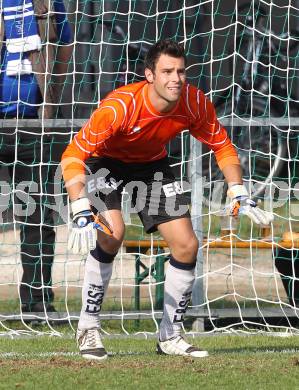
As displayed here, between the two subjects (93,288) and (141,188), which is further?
(141,188)

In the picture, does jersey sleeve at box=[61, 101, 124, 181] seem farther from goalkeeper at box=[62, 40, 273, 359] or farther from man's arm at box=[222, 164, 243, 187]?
man's arm at box=[222, 164, 243, 187]

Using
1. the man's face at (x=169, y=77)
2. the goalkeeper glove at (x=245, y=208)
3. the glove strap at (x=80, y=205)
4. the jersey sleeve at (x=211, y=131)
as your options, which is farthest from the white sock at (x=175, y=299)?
the man's face at (x=169, y=77)

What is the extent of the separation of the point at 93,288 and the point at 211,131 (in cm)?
120

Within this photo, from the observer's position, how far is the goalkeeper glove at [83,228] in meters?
6.51

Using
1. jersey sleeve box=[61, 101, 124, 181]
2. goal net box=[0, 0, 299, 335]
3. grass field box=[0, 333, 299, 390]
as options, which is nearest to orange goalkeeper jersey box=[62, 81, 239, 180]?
jersey sleeve box=[61, 101, 124, 181]

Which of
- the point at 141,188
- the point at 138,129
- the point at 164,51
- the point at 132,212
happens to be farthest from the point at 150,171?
the point at 132,212

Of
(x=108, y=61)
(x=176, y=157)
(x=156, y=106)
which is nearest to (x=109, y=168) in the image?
(x=156, y=106)

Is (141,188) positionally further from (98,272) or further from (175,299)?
(175,299)

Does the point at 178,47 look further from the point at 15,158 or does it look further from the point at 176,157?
the point at 176,157

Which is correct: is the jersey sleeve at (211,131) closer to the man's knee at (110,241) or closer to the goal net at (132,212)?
the man's knee at (110,241)

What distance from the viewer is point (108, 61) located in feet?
34.9

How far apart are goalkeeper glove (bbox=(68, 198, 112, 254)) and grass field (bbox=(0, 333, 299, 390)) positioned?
69cm

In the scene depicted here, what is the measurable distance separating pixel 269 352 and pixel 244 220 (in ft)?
16.3

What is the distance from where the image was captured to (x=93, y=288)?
23.1 feet
